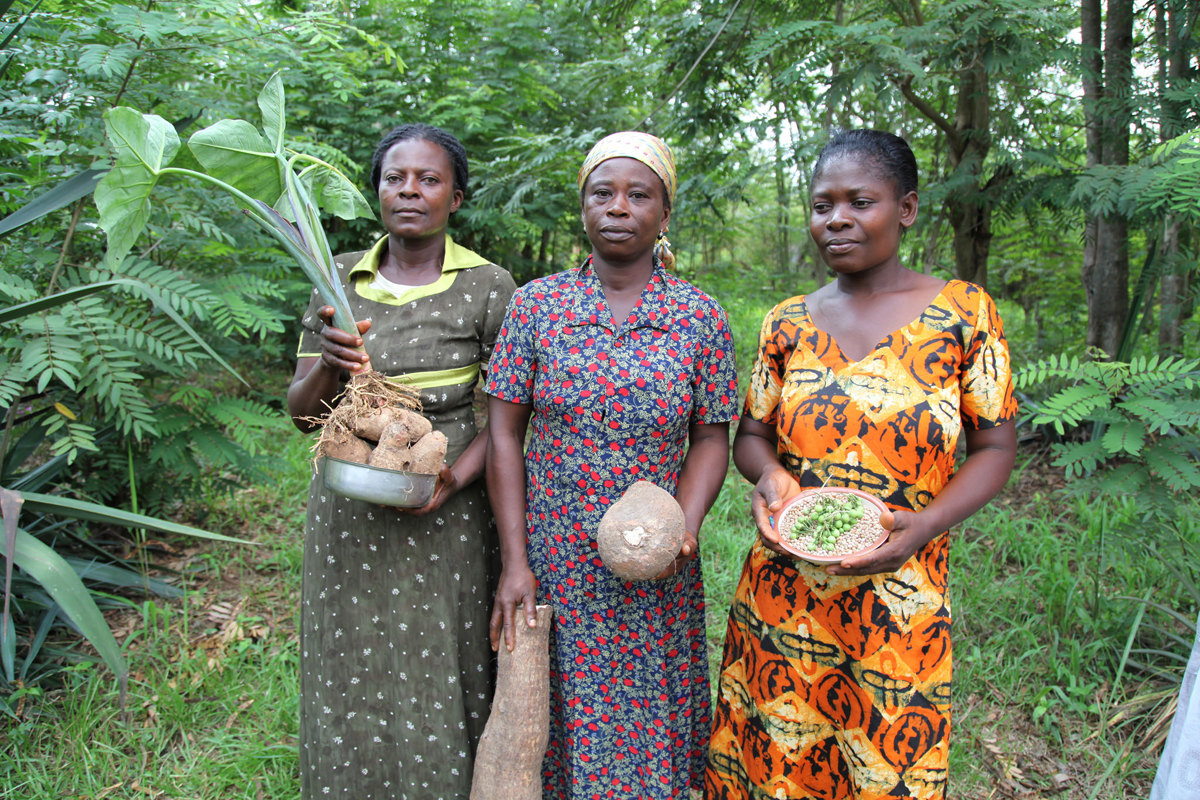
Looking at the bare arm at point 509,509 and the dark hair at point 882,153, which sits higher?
the dark hair at point 882,153

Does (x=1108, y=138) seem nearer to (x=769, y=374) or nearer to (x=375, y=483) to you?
(x=769, y=374)

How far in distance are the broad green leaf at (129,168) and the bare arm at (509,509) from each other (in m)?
0.99

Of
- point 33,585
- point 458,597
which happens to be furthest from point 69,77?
point 458,597

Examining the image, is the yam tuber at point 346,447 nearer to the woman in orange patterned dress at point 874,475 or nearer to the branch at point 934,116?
the woman in orange patterned dress at point 874,475

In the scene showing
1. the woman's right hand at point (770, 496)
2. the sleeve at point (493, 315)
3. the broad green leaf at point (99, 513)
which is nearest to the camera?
the woman's right hand at point (770, 496)

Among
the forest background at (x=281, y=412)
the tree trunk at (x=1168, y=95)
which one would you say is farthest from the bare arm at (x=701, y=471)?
the tree trunk at (x=1168, y=95)

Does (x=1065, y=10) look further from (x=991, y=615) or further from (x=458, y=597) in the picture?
(x=458, y=597)

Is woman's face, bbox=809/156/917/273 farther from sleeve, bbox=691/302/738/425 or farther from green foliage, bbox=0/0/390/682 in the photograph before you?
green foliage, bbox=0/0/390/682

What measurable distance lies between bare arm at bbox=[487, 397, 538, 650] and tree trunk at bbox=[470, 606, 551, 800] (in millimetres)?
43

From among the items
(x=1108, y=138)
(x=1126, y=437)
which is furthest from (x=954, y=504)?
(x=1108, y=138)

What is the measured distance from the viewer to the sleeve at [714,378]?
187 centimetres

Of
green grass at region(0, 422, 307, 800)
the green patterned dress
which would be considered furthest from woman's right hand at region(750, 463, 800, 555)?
green grass at region(0, 422, 307, 800)

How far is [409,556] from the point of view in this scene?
2.01 meters

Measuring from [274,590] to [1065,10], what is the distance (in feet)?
17.7
